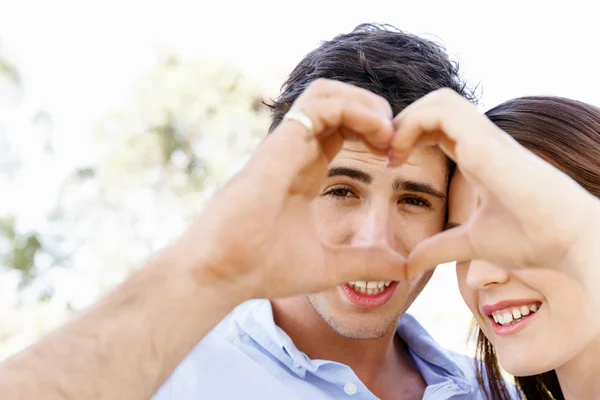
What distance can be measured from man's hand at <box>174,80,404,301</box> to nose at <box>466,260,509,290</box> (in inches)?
30.8

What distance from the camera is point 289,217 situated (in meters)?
1.52

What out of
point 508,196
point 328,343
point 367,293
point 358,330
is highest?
point 508,196

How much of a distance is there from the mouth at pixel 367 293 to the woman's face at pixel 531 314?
327 millimetres

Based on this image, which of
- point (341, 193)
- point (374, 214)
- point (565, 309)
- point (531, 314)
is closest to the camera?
point (565, 309)

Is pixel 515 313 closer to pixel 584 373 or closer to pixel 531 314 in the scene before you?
pixel 531 314

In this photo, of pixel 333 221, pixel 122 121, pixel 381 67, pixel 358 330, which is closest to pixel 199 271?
pixel 333 221

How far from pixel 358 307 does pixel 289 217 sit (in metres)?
1.12

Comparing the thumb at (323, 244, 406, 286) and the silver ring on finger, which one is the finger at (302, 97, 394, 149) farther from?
the thumb at (323, 244, 406, 286)

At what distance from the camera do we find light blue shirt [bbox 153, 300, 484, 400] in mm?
2146

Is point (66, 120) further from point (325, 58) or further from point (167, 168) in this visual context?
point (325, 58)

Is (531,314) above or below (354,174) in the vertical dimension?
below

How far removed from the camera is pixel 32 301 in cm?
1052

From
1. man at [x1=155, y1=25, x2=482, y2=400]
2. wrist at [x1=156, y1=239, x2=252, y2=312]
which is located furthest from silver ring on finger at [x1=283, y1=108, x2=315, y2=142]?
man at [x1=155, y1=25, x2=482, y2=400]

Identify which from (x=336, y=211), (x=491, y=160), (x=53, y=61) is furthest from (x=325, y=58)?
(x=53, y=61)
